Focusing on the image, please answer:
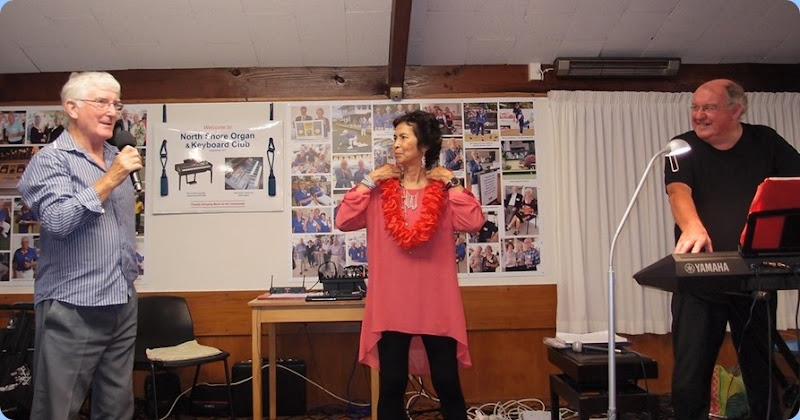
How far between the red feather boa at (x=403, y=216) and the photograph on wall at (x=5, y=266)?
9.16 feet

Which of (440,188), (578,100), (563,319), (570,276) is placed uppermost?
(578,100)

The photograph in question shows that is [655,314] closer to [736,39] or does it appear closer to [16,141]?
[736,39]

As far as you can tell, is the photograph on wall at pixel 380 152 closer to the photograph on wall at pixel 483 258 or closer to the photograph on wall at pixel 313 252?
the photograph on wall at pixel 313 252

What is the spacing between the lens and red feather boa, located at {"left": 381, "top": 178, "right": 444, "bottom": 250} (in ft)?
7.73

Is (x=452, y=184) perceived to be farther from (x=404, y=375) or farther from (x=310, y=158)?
(x=310, y=158)

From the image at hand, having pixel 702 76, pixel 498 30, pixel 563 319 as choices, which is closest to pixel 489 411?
pixel 563 319

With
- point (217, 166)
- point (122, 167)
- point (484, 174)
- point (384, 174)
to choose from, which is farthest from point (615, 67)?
point (122, 167)

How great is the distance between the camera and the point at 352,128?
388cm

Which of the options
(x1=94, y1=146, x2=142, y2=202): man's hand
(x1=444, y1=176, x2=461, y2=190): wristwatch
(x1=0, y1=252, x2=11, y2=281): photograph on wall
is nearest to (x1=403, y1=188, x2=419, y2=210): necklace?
(x1=444, y1=176, x2=461, y2=190): wristwatch

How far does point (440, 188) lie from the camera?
251cm

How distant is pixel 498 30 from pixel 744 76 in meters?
1.87

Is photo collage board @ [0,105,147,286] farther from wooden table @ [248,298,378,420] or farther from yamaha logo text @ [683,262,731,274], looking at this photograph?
yamaha logo text @ [683,262,731,274]

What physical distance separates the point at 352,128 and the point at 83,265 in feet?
7.70

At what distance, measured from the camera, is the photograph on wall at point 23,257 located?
3.74 m
